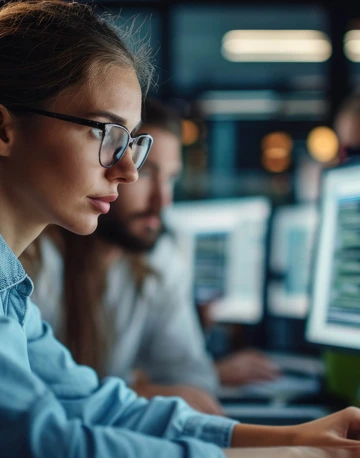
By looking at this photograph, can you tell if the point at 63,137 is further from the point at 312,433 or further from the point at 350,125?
the point at 350,125

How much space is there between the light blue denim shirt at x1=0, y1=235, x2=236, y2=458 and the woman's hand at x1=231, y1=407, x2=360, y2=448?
34 mm

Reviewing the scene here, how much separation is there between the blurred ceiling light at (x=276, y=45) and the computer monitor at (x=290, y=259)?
448 cm

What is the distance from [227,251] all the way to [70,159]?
5.14ft

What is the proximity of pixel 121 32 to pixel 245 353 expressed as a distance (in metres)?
1.34

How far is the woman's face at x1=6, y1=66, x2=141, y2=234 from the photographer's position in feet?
2.97

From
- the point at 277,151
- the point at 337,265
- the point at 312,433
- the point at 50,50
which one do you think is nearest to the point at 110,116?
the point at 50,50

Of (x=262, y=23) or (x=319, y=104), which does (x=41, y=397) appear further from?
(x=319, y=104)

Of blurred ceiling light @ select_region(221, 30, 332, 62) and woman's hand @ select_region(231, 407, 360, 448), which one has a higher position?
blurred ceiling light @ select_region(221, 30, 332, 62)

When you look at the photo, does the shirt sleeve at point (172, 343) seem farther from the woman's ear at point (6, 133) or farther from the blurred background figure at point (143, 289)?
the woman's ear at point (6, 133)

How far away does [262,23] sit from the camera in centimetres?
654

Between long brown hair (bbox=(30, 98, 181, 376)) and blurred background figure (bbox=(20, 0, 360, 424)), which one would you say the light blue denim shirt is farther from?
long brown hair (bbox=(30, 98, 181, 376))

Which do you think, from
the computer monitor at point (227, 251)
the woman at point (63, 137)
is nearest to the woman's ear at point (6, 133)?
the woman at point (63, 137)

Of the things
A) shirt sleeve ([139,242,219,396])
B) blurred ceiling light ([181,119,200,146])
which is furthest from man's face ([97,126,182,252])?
blurred ceiling light ([181,119,200,146])

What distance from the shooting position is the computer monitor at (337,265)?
4.18 feet
